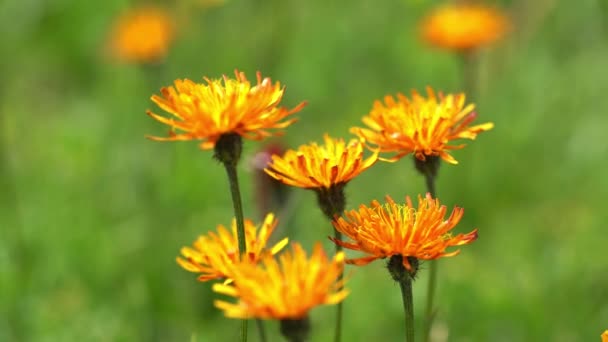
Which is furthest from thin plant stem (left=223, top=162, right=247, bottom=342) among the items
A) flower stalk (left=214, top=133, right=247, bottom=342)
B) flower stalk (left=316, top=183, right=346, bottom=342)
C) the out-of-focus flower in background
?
the out-of-focus flower in background

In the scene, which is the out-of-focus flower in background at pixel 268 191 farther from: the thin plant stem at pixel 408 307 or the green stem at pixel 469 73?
the thin plant stem at pixel 408 307

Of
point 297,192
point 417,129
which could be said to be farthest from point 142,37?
point 417,129

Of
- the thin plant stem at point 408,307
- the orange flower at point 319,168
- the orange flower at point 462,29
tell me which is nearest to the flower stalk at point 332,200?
the orange flower at point 319,168

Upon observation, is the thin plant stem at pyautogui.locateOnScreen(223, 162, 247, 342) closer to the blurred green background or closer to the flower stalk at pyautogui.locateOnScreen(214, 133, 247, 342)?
the flower stalk at pyautogui.locateOnScreen(214, 133, 247, 342)

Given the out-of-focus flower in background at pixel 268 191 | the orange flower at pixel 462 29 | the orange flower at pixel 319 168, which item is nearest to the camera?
the orange flower at pixel 319 168

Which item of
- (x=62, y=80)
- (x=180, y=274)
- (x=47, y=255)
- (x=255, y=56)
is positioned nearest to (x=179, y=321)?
(x=180, y=274)

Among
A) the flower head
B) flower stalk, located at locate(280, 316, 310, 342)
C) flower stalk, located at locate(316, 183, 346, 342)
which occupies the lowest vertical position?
flower stalk, located at locate(280, 316, 310, 342)

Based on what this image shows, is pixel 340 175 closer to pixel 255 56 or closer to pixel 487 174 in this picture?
pixel 487 174
